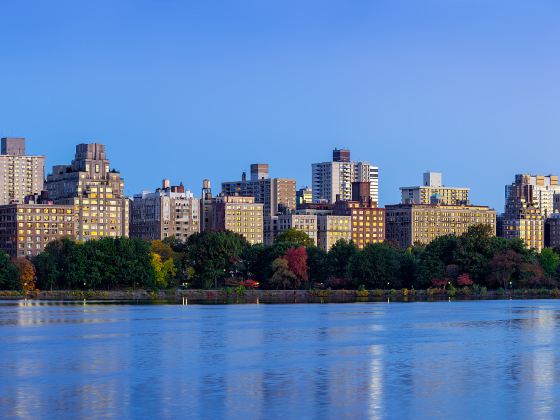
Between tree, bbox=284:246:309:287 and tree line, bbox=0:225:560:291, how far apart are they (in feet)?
0.49

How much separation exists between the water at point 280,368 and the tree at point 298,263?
75.6 metres

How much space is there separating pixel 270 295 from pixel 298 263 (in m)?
7.32

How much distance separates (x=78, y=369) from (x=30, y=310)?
6102cm

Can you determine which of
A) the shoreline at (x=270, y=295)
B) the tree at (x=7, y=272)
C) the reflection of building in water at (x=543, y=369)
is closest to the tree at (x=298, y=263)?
the shoreline at (x=270, y=295)

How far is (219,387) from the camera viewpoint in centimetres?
4775

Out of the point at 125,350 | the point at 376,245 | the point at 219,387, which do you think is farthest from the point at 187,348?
the point at 376,245

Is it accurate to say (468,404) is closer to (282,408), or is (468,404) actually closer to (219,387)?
(282,408)

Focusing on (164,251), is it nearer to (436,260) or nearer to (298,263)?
(298,263)

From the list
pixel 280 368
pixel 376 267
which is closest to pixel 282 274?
pixel 376 267

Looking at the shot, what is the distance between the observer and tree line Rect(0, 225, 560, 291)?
158 meters

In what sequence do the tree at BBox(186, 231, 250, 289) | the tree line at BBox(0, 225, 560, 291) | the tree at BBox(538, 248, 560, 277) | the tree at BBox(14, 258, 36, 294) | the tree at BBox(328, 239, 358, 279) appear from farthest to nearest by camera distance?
the tree at BBox(538, 248, 560, 277), the tree at BBox(186, 231, 250, 289), the tree at BBox(328, 239, 358, 279), the tree at BBox(14, 258, 36, 294), the tree line at BBox(0, 225, 560, 291)

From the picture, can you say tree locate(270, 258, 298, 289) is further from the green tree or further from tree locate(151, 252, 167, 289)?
the green tree

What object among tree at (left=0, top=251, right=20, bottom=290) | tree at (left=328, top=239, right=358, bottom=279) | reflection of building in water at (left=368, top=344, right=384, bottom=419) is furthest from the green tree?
reflection of building in water at (left=368, top=344, right=384, bottom=419)

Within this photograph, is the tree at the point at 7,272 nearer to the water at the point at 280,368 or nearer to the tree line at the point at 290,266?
the tree line at the point at 290,266
